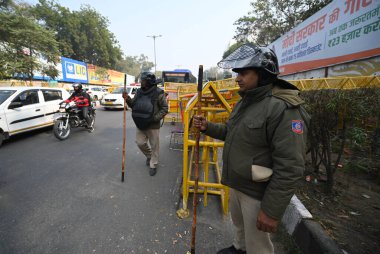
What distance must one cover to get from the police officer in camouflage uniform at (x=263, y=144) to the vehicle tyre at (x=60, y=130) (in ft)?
20.0

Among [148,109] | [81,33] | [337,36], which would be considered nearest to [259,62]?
[148,109]

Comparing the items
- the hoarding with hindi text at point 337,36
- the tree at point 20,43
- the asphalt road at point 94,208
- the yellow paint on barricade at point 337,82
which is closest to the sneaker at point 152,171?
the asphalt road at point 94,208

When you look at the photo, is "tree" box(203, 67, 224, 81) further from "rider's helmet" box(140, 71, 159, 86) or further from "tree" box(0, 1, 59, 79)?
"tree" box(0, 1, 59, 79)

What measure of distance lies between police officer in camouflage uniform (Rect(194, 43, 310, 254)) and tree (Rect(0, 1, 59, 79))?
14.6 metres

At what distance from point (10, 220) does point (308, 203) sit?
157 inches

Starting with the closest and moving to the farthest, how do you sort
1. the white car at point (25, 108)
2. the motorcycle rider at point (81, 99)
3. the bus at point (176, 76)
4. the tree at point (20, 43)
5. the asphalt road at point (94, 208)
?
the asphalt road at point (94, 208)
the white car at point (25, 108)
the motorcycle rider at point (81, 99)
the tree at point (20, 43)
the bus at point (176, 76)

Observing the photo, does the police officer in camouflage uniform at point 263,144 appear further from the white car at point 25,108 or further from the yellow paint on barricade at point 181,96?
the white car at point 25,108

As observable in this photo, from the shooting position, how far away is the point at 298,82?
313 inches

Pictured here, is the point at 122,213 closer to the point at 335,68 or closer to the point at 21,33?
the point at 335,68

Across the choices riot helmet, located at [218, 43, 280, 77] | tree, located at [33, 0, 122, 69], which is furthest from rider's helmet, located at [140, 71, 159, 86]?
tree, located at [33, 0, 122, 69]

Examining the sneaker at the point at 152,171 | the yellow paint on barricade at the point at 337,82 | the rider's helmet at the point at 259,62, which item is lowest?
the sneaker at the point at 152,171

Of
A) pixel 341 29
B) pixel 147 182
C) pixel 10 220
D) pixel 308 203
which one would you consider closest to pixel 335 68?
pixel 341 29

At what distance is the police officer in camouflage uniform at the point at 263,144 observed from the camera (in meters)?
1.32

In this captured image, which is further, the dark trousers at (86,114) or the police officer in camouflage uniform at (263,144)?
the dark trousers at (86,114)
